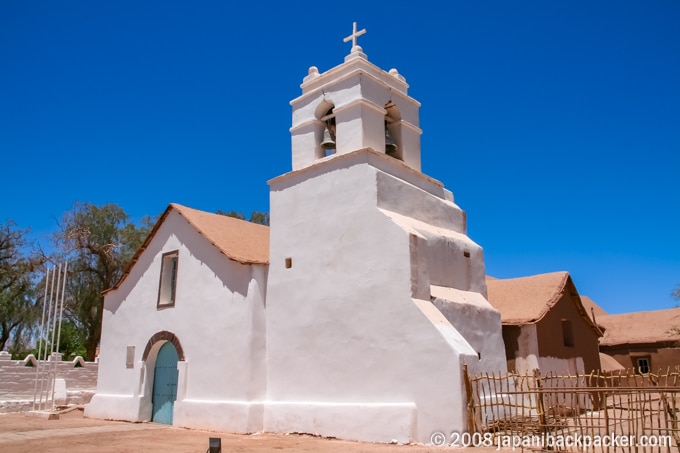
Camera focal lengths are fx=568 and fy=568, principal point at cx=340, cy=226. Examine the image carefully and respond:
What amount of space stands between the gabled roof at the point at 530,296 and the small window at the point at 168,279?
9405mm

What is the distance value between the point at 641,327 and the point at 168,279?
21510mm

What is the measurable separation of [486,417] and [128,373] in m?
10.6

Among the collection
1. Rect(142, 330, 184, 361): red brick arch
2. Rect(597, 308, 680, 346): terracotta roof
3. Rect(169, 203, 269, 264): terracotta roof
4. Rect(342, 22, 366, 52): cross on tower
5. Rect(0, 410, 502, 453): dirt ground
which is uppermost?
Rect(342, 22, 366, 52): cross on tower

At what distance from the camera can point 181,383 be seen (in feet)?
47.5

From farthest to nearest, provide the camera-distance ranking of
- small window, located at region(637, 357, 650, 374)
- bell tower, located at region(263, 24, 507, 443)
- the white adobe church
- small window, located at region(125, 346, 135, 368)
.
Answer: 1. small window, located at region(637, 357, 650, 374)
2. small window, located at region(125, 346, 135, 368)
3. the white adobe church
4. bell tower, located at region(263, 24, 507, 443)

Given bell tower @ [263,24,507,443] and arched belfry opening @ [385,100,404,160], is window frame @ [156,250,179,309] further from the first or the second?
arched belfry opening @ [385,100,404,160]

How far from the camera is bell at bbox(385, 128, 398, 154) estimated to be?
14.2 m

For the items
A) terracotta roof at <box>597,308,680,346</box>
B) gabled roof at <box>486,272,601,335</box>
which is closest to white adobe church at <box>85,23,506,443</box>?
gabled roof at <box>486,272,601,335</box>

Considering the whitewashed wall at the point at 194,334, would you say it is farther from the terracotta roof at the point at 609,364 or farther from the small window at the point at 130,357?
the terracotta roof at the point at 609,364

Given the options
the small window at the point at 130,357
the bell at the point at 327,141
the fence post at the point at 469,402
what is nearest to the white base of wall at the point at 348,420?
the fence post at the point at 469,402

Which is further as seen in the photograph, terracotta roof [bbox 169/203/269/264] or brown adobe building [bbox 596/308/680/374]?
brown adobe building [bbox 596/308/680/374]

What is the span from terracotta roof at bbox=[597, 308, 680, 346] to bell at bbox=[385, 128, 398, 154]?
56.2 feet

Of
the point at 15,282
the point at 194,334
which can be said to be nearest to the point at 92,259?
the point at 15,282

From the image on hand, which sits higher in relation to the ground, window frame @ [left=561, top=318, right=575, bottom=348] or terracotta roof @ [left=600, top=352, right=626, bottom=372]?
window frame @ [left=561, top=318, right=575, bottom=348]
